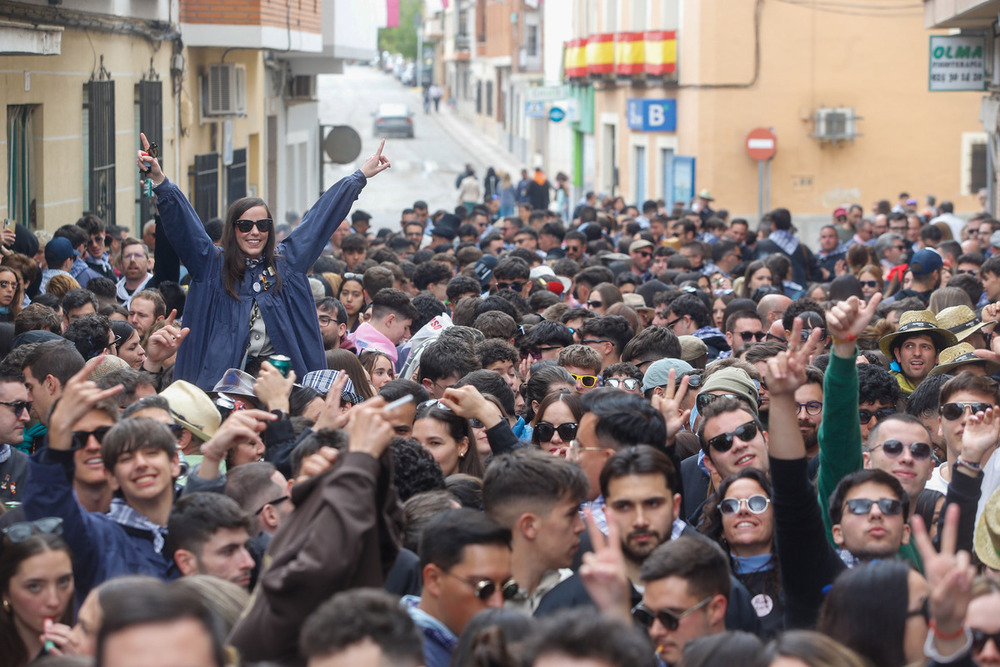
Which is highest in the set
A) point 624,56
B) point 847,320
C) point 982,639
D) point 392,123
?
point 624,56

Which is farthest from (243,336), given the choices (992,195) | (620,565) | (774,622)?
(992,195)

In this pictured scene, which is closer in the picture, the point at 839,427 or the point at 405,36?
the point at 839,427

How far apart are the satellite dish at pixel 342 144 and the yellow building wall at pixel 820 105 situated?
300 inches

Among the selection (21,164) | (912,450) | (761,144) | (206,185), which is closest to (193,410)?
(912,450)

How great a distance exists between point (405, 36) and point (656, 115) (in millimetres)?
72093

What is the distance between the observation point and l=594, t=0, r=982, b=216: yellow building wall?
2680 centimetres

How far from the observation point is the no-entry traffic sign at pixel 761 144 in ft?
87.9

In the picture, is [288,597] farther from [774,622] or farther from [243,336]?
[243,336]

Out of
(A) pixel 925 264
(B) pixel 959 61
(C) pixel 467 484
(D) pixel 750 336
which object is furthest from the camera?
(B) pixel 959 61

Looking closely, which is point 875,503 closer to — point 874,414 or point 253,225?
point 874,414

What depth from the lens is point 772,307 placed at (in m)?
10.1

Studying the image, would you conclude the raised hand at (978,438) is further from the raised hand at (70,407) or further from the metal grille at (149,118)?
the metal grille at (149,118)

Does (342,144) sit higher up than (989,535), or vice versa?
(342,144)

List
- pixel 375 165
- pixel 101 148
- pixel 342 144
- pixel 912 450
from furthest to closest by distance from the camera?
pixel 342 144 → pixel 101 148 → pixel 375 165 → pixel 912 450
